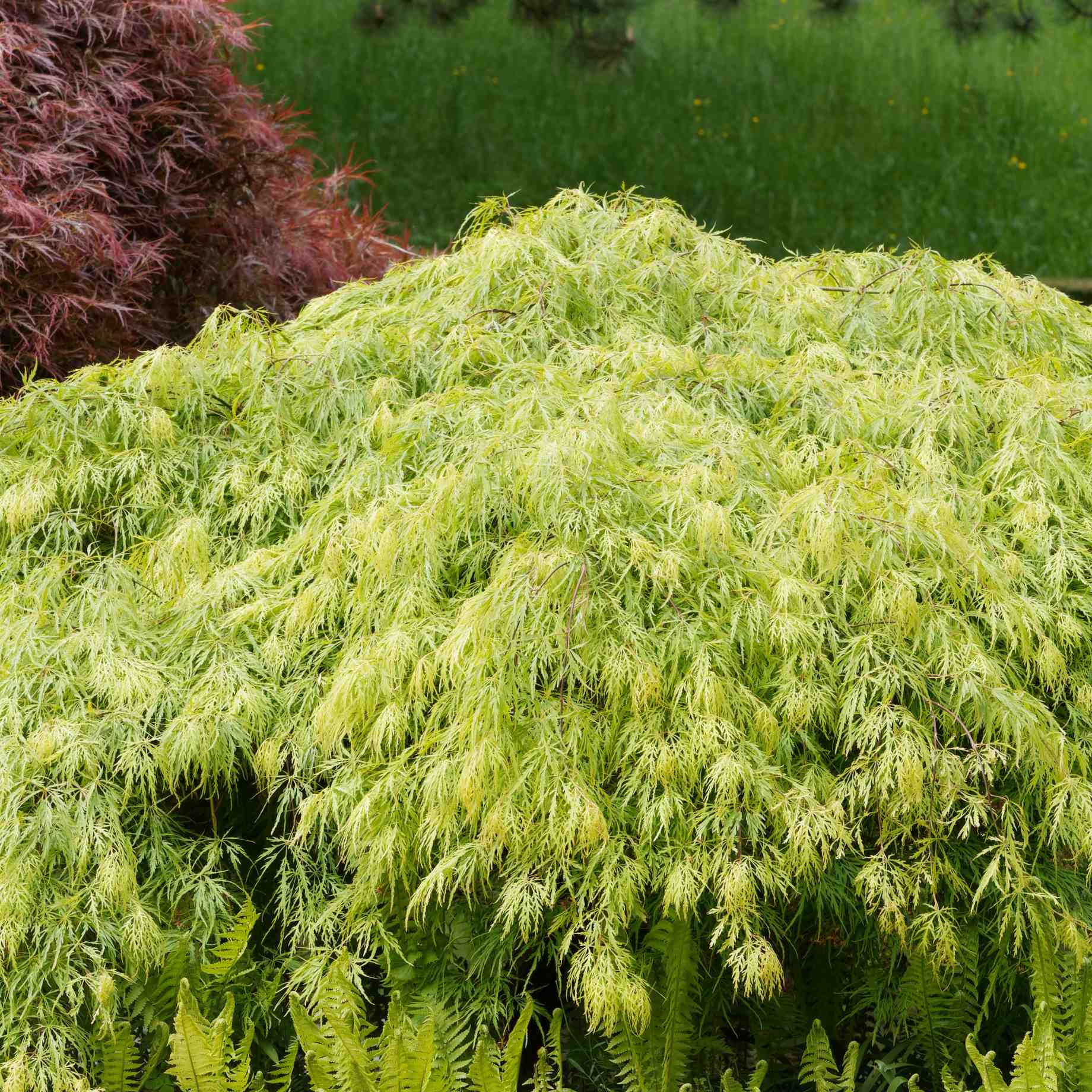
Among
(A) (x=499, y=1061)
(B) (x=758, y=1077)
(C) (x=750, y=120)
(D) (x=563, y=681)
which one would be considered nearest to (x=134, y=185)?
(D) (x=563, y=681)

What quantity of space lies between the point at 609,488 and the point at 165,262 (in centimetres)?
195

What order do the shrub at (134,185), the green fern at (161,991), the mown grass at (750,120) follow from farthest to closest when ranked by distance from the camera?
1. the mown grass at (750,120)
2. the shrub at (134,185)
3. the green fern at (161,991)

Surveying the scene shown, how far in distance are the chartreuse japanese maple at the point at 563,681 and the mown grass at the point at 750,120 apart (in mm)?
5476

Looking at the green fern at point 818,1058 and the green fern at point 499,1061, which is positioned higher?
the green fern at point 499,1061

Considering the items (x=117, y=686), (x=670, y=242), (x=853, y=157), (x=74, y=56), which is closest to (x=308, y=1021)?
(x=117, y=686)

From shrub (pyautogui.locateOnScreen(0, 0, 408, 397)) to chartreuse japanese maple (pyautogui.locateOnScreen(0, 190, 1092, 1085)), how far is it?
25.2 inches

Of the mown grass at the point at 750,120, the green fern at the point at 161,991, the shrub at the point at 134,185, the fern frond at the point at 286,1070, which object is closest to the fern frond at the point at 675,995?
the fern frond at the point at 286,1070

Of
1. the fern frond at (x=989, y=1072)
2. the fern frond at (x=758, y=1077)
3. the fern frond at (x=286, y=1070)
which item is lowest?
the fern frond at (x=286, y=1070)

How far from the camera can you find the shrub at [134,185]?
320 cm

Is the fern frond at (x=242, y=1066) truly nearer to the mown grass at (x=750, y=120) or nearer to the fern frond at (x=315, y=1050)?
the fern frond at (x=315, y=1050)

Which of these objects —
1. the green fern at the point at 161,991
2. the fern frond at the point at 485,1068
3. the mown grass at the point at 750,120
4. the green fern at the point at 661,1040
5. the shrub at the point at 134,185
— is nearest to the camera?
the fern frond at the point at 485,1068

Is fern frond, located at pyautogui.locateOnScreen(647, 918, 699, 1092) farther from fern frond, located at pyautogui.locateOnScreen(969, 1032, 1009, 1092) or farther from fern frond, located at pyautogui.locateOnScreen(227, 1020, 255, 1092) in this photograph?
fern frond, located at pyautogui.locateOnScreen(227, 1020, 255, 1092)

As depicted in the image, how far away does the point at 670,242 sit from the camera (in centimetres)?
311

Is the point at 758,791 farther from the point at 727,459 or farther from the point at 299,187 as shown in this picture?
the point at 299,187
